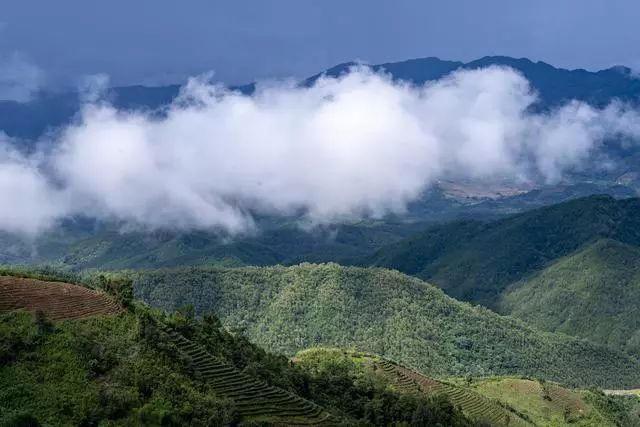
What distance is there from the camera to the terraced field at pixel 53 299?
52.7 metres

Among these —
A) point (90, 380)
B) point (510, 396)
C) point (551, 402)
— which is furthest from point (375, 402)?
point (551, 402)

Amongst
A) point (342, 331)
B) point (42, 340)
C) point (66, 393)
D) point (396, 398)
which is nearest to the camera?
point (66, 393)

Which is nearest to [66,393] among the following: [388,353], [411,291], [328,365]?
[328,365]

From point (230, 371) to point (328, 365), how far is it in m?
39.4

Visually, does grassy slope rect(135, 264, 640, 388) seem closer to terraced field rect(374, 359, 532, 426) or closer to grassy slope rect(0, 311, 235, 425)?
terraced field rect(374, 359, 532, 426)

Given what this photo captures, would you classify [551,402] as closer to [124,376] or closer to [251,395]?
[251,395]

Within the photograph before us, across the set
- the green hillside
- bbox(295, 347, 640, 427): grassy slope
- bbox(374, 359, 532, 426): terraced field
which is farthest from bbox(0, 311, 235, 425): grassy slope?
bbox(374, 359, 532, 426): terraced field

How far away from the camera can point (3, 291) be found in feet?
174

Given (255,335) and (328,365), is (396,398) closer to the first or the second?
(328,365)

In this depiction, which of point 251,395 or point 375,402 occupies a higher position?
point 251,395

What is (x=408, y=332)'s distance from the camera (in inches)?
7057

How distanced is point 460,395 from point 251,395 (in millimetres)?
61697

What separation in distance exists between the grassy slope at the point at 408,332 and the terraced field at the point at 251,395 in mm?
109380

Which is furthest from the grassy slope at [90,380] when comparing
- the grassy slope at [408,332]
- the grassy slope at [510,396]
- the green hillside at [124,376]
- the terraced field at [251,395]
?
the grassy slope at [408,332]
